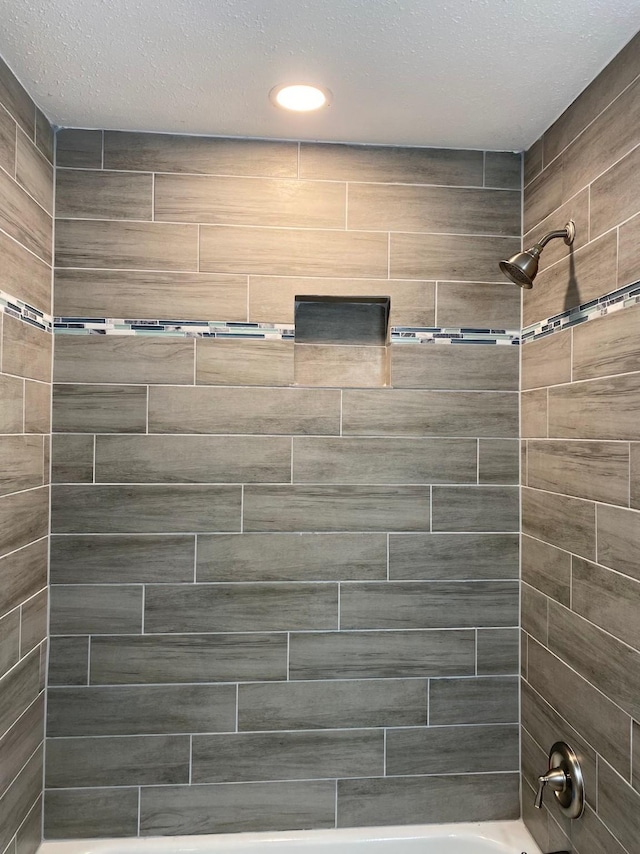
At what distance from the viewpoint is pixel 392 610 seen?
205 cm

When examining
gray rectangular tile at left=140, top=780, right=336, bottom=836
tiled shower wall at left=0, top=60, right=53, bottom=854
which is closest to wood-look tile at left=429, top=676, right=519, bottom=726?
gray rectangular tile at left=140, top=780, right=336, bottom=836

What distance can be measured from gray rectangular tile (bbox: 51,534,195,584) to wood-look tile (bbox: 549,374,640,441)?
1.22 meters

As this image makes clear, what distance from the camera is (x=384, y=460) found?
2.06 metres

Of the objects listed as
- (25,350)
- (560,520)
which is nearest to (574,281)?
(560,520)

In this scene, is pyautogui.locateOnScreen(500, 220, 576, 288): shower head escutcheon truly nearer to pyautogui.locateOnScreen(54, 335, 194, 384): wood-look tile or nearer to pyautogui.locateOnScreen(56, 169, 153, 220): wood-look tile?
pyautogui.locateOnScreen(54, 335, 194, 384): wood-look tile

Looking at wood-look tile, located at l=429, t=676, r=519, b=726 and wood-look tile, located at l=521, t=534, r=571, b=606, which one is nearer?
wood-look tile, located at l=521, t=534, r=571, b=606

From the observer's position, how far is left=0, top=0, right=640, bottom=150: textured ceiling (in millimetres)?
1399

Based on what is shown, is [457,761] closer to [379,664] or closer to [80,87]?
[379,664]

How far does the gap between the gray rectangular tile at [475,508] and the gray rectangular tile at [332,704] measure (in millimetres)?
548

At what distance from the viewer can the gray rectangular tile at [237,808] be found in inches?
77.8

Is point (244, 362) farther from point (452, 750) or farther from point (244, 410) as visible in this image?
point (452, 750)

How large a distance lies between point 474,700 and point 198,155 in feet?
6.67

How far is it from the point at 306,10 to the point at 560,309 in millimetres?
1059

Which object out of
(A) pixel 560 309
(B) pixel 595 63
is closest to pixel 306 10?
(B) pixel 595 63
